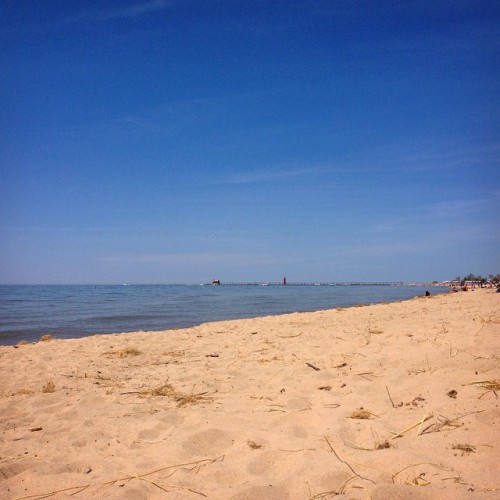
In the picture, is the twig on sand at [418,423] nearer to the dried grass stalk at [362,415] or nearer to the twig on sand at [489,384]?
the dried grass stalk at [362,415]

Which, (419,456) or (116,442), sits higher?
(419,456)

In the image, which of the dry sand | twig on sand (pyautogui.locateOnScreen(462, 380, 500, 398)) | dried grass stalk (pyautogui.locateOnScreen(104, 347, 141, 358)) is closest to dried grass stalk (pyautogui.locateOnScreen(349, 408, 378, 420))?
the dry sand

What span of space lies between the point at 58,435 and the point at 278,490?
2.28 meters

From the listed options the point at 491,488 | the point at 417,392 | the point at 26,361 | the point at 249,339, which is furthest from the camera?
the point at 249,339

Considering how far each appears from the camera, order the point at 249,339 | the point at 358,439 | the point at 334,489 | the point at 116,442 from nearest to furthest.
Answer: the point at 334,489 → the point at 358,439 → the point at 116,442 → the point at 249,339

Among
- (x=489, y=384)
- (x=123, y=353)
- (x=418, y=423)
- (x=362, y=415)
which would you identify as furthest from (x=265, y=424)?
(x=123, y=353)

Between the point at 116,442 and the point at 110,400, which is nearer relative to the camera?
the point at 116,442

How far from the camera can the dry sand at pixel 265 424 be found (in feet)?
7.97

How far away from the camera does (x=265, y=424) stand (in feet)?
11.4

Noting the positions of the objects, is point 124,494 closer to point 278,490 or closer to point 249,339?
point 278,490

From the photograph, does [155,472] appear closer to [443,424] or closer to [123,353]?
[443,424]

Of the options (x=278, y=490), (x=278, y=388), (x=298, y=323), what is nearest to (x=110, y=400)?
(x=278, y=388)

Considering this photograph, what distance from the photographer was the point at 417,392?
12.4 ft

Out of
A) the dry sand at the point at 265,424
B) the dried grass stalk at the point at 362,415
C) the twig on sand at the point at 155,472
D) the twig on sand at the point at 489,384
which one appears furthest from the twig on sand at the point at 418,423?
the twig on sand at the point at 155,472
